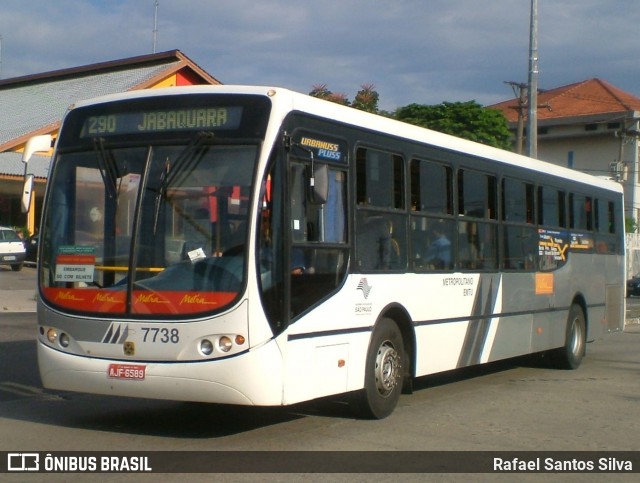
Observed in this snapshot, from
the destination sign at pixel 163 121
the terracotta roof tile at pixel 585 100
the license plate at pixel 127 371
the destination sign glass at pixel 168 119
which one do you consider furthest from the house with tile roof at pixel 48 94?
the license plate at pixel 127 371

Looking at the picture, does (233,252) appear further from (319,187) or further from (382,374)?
(382,374)

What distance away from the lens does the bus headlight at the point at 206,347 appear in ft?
26.9

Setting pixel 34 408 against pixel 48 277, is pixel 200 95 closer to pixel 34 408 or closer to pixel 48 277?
pixel 48 277

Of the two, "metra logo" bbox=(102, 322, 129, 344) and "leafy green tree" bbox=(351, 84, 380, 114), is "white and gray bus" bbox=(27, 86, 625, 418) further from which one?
"leafy green tree" bbox=(351, 84, 380, 114)

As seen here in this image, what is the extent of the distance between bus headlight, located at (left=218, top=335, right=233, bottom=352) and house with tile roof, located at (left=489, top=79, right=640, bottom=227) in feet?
157

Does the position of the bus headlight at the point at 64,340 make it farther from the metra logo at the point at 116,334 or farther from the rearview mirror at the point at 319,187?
the rearview mirror at the point at 319,187

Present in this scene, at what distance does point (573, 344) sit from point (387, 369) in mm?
6149

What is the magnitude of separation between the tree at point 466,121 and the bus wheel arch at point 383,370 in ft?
107

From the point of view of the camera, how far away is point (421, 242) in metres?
11.0

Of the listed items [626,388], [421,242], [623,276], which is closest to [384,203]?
[421,242]

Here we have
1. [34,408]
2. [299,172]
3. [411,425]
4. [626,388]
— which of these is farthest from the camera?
[626,388]

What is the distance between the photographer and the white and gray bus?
827 cm

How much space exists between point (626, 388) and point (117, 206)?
743cm

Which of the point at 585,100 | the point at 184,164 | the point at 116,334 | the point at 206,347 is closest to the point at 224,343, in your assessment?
the point at 206,347
